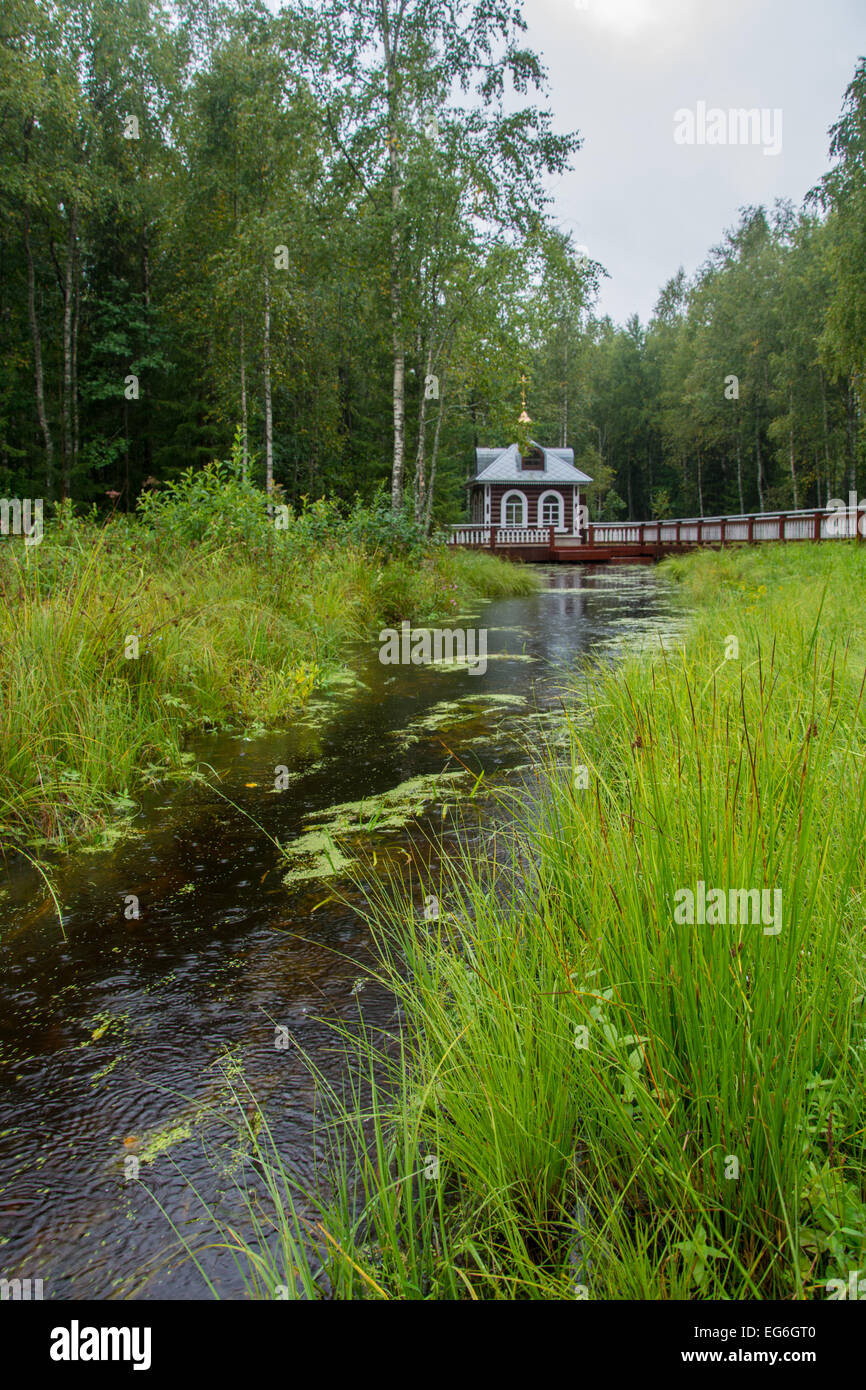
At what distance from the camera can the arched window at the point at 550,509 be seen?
35531 mm

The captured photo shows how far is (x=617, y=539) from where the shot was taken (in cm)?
3045

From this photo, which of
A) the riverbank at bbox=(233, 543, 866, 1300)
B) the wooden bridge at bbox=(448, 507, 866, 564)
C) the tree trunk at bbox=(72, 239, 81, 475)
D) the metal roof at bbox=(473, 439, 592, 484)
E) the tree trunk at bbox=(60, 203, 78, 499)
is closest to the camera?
the riverbank at bbox=(233, 543, 866, 1300)

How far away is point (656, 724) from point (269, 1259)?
1.87m

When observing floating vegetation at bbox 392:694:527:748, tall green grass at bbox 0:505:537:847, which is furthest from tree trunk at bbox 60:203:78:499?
floating vegetation at bbox 392:694:527:748

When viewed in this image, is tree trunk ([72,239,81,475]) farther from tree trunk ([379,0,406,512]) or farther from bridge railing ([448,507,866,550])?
bridge railing ([448,507,866,550])

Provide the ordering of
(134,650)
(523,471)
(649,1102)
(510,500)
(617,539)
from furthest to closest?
(510,500)
(523,471)
(617,539)
(134,650)
(649,1102)

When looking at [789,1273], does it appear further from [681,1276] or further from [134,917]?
[134,917]

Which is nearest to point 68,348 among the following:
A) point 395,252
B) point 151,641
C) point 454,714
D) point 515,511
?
point 395,252

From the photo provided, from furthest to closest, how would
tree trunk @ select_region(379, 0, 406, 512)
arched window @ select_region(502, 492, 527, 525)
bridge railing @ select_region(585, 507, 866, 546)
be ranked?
arched window @ select_region(502, 492, 527, 525) < bridge railing @ select_region(585, 507, 866, 546) < tree trunk @ select_region(379, 0, 406, 512)

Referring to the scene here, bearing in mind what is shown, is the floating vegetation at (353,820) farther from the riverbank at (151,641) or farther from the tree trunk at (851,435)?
the tree trunk at (851,435)

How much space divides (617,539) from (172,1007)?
29.6 m

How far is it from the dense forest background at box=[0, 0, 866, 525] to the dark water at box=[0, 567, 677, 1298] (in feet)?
17.7

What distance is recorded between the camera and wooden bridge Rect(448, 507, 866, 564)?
22.9 m

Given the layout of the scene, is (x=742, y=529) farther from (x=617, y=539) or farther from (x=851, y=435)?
(x=851, y=435)
